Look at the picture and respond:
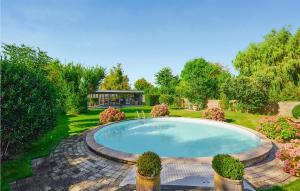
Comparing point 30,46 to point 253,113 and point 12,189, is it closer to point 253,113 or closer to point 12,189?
point 12,189

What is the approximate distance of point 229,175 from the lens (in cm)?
469

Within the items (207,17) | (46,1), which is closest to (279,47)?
(207,17)

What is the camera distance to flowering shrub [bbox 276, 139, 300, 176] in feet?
21.3

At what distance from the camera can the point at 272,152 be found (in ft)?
29.3

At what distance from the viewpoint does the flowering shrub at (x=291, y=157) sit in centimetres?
650

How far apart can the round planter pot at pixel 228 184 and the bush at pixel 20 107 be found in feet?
21.8

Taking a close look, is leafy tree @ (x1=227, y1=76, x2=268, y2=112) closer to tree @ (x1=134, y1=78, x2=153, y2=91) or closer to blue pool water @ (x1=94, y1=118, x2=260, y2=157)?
blue pool water @ (x1=94, y1=118, x2=260, y2=157)

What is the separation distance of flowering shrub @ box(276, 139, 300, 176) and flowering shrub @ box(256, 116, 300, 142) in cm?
357

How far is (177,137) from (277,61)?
1880 cm

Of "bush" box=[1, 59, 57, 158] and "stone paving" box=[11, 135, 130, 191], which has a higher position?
"bush" box=[1, 59, 57, 158]

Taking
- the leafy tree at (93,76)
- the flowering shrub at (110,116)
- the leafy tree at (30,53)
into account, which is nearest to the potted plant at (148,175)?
the flowering shrub at (110,116)

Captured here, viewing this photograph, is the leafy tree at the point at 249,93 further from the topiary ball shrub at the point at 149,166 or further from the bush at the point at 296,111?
the topiary ball shrub at the point at 149,166

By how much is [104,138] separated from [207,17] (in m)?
14.0

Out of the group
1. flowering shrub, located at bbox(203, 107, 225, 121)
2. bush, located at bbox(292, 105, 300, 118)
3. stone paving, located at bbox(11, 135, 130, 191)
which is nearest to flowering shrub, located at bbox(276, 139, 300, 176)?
stone paving, located at bbox(11, 135, 130, 191)
